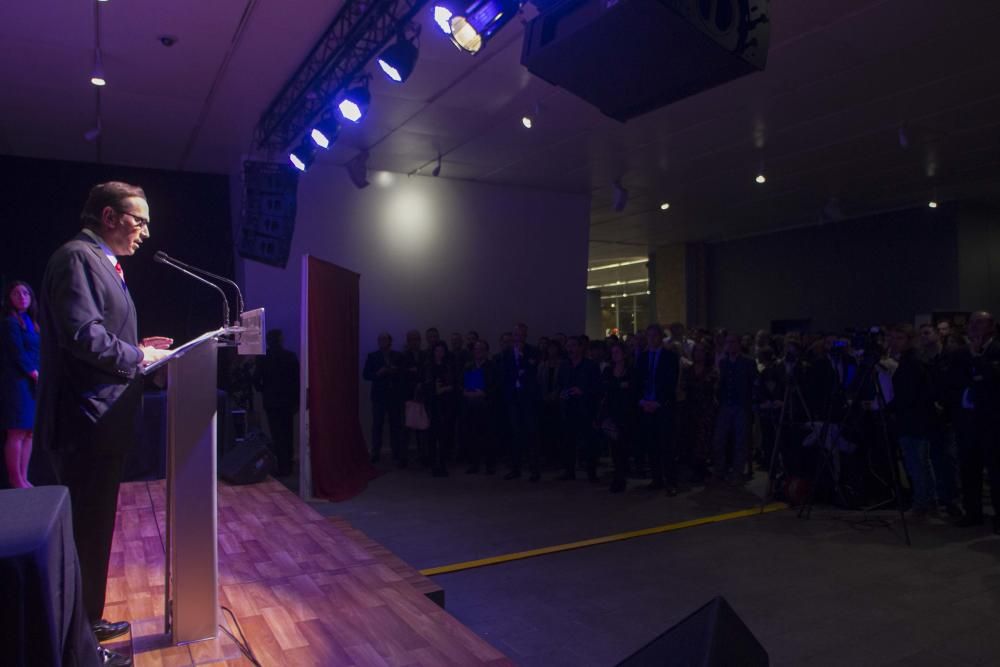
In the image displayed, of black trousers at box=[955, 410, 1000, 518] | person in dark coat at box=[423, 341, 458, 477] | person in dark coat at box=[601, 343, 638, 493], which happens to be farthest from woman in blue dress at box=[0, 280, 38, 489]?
black trousers at box=[955, 410, 1000, 518]

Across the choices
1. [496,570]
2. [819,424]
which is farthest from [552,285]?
[496,570]

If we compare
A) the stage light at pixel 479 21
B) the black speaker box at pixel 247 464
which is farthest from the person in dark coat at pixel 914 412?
the black speaker box at pixel 247 464

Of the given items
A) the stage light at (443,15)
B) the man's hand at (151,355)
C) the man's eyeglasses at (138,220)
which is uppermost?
the stage light at (443,15)

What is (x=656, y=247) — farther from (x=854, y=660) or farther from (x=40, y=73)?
(x=854, y=660)

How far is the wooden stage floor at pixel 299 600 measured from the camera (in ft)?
7.32

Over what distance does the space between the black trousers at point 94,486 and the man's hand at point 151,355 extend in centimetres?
13

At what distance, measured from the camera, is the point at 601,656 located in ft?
9.63

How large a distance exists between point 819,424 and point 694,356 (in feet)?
5.08

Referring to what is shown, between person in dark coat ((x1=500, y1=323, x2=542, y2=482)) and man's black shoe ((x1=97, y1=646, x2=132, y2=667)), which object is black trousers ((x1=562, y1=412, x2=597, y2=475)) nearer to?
person in dark coat ((x1=500, y1=323, x2=542, y2=482))

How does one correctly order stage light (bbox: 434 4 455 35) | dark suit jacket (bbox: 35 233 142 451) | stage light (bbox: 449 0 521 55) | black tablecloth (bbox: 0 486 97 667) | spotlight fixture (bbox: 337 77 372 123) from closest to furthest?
black tablecloth (bbox: 0 486 97 667) → dark suit jacket (bbox: 35 233 142 451) → stage light (bbox: 449 0 521 55) → stage light (bbox: 434 4 455 35) → spotlight fixture (bbox: 337 77 372 123)

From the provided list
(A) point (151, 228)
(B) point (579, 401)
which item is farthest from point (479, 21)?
(A) point (151, 228)

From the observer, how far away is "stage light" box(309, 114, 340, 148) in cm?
579

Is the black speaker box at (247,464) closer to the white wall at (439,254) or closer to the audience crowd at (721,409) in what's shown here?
the audience crowd at (721,409)

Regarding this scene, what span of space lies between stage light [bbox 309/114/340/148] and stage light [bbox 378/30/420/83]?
1.22 m
